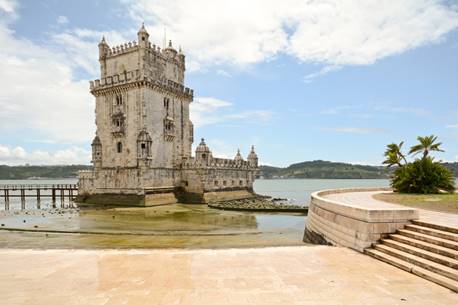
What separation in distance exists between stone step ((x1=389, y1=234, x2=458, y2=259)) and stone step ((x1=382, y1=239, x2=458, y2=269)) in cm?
11

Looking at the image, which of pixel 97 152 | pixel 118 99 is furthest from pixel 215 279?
pixel 97 152

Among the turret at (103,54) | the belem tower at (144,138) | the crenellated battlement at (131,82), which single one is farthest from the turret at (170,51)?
the turret at (103,54)

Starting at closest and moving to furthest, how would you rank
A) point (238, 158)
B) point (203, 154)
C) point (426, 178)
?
1. point (426, 178)
2. point (203, 154)
3. point (238, 158)

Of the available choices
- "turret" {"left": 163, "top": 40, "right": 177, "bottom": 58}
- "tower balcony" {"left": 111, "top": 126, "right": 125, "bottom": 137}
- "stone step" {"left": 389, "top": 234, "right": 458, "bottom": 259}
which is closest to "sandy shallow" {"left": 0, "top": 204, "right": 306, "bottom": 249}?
"stone step" {"left": 389, "top": 234, "right": 458, "bottom": 259}

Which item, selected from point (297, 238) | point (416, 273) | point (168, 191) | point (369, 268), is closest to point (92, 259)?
point (369, 268)

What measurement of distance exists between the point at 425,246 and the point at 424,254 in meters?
0.47

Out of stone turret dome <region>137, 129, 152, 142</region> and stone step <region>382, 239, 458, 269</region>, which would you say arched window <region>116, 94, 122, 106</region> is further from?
stone step <region>382, 239, 458, 269</region>

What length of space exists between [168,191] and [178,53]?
69.1 ft

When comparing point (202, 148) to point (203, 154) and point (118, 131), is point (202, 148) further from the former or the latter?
point (118, 131)

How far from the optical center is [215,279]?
901 centimetres

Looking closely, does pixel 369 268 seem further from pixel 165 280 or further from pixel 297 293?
pixel 165 280

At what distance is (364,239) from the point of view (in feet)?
38.3

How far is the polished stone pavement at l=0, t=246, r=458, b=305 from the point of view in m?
7.67

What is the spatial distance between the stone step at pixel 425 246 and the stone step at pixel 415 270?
791 millimetres
